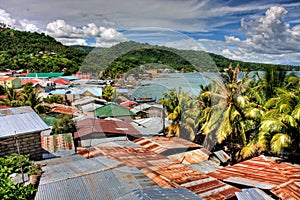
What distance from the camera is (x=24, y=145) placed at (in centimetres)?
691

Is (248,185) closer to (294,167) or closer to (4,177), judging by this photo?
(294,167)

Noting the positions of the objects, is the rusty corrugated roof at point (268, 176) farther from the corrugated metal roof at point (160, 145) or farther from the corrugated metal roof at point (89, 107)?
the corrugated metal roof at point (89, 107)

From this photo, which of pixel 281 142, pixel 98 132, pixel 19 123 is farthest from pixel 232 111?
pixel 19 123

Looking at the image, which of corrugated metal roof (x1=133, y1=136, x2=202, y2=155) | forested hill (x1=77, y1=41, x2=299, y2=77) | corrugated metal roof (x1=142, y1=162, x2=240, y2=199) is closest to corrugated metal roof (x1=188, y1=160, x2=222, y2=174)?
corrugated metal roof (x1=133, y1=136, x2=202, y2=155)

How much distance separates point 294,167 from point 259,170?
0.93m

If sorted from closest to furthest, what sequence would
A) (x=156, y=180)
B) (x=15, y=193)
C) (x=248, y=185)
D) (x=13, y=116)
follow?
(x=15, y=193)
(x=156, y=180)
(x=248, y=185)
(x=13, y=116)

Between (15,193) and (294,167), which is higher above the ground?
(15,193)

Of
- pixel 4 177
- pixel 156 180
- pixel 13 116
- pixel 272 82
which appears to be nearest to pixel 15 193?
pixel 4 177

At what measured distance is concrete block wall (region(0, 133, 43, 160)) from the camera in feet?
21.7

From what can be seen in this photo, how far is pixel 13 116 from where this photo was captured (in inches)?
284

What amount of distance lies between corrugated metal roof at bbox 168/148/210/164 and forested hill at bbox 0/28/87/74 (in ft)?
133

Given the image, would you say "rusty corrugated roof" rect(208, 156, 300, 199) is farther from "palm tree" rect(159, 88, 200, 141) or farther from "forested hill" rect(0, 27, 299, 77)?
"palm tree" rect(159, 88, 200, 141)

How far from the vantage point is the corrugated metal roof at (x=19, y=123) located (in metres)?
6.69

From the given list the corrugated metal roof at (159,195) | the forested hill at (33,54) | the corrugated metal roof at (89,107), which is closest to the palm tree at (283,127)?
the corrugated metal roof at (159,195)
